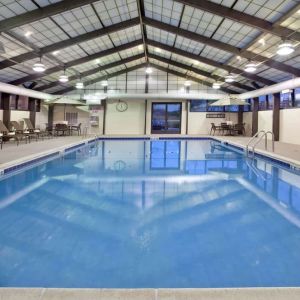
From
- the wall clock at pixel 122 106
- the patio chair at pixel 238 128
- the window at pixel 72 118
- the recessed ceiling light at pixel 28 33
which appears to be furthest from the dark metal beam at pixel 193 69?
the recessed ceiling light at pixel 28 33

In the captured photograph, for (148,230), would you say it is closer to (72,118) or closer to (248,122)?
(248,122)

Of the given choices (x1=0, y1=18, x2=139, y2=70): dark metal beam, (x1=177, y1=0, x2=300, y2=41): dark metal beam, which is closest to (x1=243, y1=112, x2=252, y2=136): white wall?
(x1=0, y1=18, x2=139, y2=70): dark metal beam

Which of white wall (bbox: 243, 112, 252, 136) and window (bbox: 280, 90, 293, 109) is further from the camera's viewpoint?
white wall (bbox: 243, 112, 252, 136)

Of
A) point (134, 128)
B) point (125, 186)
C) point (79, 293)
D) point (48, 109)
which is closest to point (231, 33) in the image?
point (125, 186)

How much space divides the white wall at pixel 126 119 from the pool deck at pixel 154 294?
17.5 m

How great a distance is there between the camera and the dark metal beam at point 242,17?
24.3 ft

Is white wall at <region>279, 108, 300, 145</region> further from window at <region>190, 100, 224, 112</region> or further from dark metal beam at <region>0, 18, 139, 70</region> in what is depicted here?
dark metal beam at <region>0, 18, 139, 70</region>

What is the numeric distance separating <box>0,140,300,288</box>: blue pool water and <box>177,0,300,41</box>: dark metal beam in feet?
11.7

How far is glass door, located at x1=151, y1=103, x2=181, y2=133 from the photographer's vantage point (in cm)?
1919

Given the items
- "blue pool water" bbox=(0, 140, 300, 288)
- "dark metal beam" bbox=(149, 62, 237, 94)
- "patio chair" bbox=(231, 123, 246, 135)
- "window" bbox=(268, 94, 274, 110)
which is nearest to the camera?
"blue pool water" bbox=(0, 140, 300, 288)

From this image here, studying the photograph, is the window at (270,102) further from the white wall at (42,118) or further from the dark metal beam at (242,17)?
the white wall at (42,118)

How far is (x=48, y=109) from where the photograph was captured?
1872 cm

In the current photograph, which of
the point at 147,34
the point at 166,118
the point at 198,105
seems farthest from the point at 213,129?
the point at 147,34

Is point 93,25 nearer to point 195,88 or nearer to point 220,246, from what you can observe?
point 220,246
